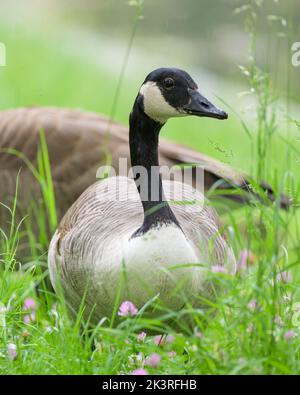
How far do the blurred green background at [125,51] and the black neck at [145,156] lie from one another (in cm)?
379

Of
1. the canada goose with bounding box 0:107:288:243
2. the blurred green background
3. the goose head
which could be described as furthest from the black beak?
the blurred green background

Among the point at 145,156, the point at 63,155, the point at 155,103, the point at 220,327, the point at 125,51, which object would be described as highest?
the point at 155,103

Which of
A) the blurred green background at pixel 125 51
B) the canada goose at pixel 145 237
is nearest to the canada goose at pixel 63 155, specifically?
the canada goose at pixel 145 237

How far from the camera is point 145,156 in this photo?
12.8 ft

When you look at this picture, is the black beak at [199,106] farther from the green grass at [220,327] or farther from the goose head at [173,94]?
the green grass at [220,327]

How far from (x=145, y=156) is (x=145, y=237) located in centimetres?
59

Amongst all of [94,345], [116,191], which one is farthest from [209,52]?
[94,345]

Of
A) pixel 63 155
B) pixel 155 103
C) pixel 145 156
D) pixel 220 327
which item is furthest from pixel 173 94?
pixel 63 155

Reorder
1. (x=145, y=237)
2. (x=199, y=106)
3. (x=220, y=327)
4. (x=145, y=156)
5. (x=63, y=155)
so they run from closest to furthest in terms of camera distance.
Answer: (x=220, y=327)
(x=145, y=237)
(x=199, y=106)
(x=145, y=156)
(x=63, y=155)

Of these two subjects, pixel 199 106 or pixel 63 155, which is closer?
pixel 199 106

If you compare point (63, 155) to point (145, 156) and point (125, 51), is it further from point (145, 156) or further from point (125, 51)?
point (125, 51)

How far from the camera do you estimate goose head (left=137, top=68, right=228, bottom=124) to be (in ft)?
12.1

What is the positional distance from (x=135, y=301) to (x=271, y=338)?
0.86 m

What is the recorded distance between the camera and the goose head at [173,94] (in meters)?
3.70
